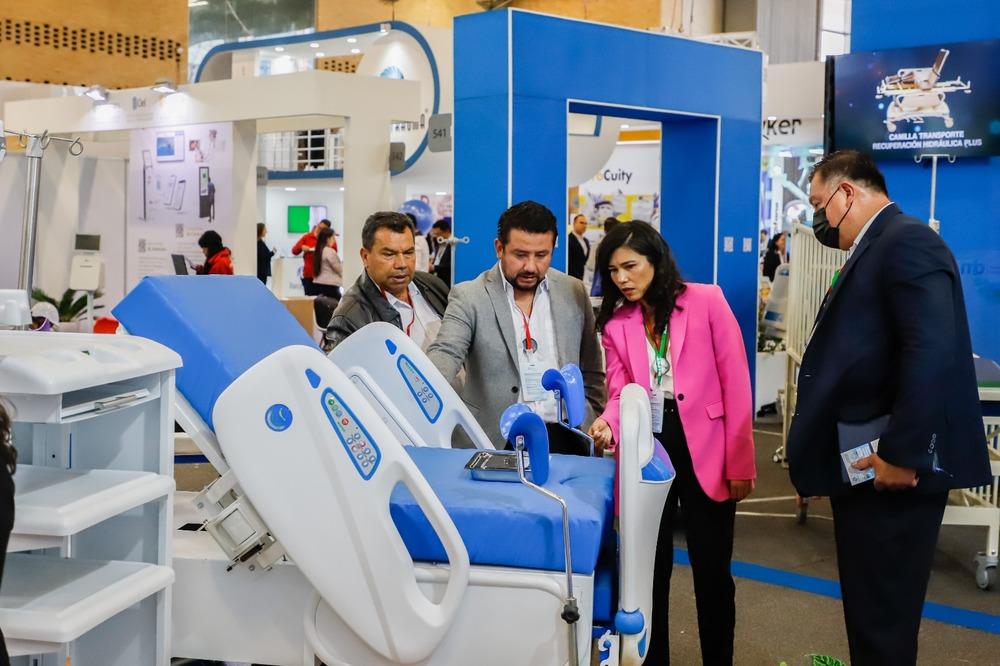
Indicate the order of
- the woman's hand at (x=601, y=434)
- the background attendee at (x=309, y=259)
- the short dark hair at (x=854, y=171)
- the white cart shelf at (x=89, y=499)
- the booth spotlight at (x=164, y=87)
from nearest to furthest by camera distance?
the white cart shelf at (x=89, y=499)
the short dark hair at (x=854, y=171)
the woman's hand at (x=601, y=434)
the booth spotlight at (x=164, y=87)
the background attendee at (x=309, y=259)

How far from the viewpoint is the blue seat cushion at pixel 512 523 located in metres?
1.99

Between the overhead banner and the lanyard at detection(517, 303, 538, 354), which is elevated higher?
the overhead banner

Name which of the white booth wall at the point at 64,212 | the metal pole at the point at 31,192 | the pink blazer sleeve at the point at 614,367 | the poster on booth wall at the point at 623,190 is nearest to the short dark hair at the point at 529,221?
the pink blazer sleeve at the point at 614,367

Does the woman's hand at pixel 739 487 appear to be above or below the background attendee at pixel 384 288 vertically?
below

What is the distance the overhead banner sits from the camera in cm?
680

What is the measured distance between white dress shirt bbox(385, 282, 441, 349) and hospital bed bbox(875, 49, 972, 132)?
15.9 feet

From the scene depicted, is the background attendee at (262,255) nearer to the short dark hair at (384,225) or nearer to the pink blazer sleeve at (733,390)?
the short dark hair at (384,225)

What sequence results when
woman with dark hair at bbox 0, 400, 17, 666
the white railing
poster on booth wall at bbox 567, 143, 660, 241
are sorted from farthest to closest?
the white railing < poster on booth wall at bbox 567, 143, 660, 241 < woman with dark hair at bbox 0, 400, 17, 666

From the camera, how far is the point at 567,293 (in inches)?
118

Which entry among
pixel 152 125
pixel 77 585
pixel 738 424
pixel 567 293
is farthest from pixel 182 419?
pixel 152 125

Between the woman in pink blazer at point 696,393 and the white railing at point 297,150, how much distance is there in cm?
1183

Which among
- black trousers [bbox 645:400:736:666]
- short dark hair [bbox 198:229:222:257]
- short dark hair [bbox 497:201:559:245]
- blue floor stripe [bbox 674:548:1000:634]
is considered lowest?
blue floor stripe [bbox 674:548:1000:634]

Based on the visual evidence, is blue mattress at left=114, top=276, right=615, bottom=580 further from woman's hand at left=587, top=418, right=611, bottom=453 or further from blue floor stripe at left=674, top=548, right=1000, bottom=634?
blue floor stripe at left=674, top=548, right=1000, bottom=634

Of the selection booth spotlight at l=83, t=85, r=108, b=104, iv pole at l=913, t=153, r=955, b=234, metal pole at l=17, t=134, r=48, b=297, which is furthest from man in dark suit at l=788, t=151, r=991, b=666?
booth spotlight at l=83, t=85, r=108, b=104
